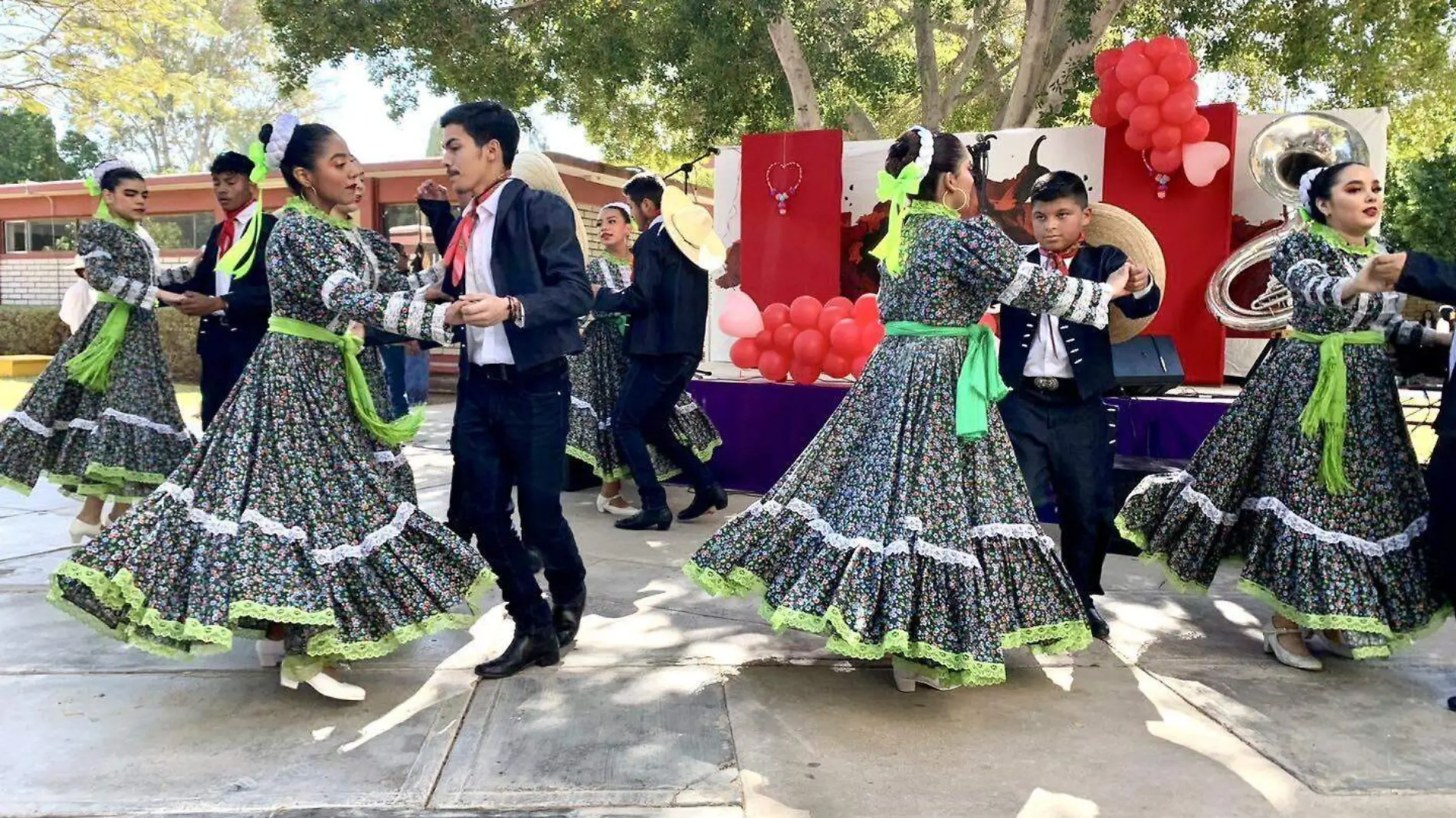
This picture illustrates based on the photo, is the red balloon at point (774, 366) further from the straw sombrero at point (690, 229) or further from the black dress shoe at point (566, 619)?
the black dress shoe at point (566, 619)

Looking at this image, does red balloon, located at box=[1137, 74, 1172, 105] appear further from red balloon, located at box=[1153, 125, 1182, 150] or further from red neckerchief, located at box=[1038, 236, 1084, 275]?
red neckerchief, located at box=[1038, 236, 1084, 275]

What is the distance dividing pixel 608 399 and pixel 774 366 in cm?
107

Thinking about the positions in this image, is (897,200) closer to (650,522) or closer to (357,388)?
(357,388)

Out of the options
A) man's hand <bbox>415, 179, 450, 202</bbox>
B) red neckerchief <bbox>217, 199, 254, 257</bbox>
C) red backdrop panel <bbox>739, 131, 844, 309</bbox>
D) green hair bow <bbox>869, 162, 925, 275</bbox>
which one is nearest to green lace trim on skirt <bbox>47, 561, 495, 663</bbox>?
man's hand <bbox>415, 179, 450, 202</bbox>

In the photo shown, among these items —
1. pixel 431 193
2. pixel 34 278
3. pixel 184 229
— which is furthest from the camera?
pixel 34 278

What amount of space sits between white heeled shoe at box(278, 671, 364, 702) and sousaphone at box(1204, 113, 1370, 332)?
19.7 feet

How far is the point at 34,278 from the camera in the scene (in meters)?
22.7

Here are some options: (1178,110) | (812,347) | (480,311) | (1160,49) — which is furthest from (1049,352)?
(1160,49)

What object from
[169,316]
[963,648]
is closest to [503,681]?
[963,648]

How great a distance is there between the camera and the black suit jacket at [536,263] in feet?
11.3

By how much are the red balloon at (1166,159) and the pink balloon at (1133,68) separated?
1.81 ft

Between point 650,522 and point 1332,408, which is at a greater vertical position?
point 1332,408

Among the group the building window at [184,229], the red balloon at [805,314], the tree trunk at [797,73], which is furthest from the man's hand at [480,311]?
the building window at [184,229]

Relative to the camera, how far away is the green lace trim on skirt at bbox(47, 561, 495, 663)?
10.4ft
